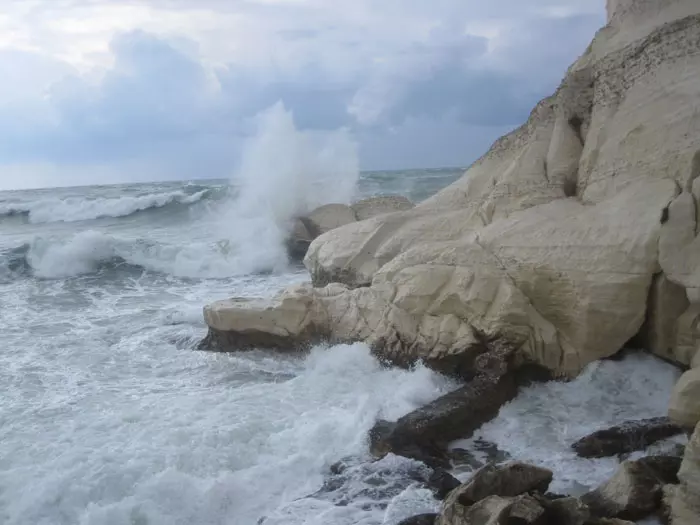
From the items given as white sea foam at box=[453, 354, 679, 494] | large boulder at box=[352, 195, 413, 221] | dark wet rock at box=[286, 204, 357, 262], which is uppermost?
large boulder at box=[352, 195, 413, 221]

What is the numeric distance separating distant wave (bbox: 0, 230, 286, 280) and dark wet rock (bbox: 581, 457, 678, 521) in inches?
440

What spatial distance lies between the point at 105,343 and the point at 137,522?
17.1 ft

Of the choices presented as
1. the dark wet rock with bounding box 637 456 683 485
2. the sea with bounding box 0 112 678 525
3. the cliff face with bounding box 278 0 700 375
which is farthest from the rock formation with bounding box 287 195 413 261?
the dark wet rock with bounding box 637 456 683 485

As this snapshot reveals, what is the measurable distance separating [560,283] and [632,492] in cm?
289

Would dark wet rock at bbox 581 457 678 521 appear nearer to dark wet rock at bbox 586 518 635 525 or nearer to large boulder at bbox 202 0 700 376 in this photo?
dark wet rock at bbox 586 518 635 525

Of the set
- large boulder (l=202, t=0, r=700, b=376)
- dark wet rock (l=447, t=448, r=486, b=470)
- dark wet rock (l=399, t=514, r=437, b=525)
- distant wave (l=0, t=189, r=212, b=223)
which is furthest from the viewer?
distant wave (l=0, t=189, r=212, b=223)

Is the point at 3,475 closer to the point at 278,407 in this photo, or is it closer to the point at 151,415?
the point at 151,415

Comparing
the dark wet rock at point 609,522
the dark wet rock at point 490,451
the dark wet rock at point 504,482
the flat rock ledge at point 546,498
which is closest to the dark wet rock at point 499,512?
the flat rock ledge at point 546,498

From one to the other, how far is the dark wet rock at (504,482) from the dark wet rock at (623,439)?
35.2 inches

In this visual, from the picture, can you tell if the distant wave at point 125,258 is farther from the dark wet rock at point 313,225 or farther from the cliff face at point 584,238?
the cliff face at point 584,238

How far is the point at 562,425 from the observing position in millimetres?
6438

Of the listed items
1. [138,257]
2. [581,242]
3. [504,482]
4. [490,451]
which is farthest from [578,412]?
[138,257]

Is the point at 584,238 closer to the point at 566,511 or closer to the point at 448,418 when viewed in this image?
the point at 448,418

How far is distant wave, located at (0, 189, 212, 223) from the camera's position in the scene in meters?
29.9
